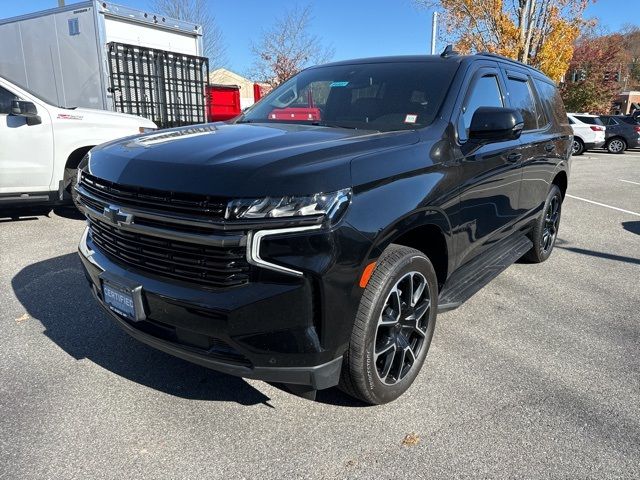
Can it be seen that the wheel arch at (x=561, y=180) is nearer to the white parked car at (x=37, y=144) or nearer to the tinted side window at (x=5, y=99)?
the white parked car at (x=37, y=144)

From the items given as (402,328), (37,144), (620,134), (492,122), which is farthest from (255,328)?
(620,134)

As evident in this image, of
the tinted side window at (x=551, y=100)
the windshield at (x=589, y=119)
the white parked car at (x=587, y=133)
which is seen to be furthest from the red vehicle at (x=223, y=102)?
the windshield at (x=589, y=119)

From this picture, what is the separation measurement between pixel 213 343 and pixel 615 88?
40488 mm

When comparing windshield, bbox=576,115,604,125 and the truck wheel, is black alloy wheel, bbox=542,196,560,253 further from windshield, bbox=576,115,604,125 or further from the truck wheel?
windshield, bbox=576,115,604,125

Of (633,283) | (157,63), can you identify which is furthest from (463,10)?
(633,283)

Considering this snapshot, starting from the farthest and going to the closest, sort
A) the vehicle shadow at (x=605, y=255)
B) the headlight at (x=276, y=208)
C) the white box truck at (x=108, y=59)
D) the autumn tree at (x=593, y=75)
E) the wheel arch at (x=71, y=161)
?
the autumn tree at (x=593, y=75)
the white box truck at (x=108, y=59)
the wheel arch at (x=71, y=161)
the vehicle shadow at (x=605, y=255)
the headlight at (x=276, y=208)

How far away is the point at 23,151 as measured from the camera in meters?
5.94

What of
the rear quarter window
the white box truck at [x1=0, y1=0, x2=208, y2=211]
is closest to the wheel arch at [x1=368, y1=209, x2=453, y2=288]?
the rear quarter window

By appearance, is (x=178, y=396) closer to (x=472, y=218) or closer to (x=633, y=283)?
(x=472, y=218)

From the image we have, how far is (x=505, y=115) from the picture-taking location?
297 centimetres

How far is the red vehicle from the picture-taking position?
1352cm

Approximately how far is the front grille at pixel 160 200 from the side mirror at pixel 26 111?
12.9 ft

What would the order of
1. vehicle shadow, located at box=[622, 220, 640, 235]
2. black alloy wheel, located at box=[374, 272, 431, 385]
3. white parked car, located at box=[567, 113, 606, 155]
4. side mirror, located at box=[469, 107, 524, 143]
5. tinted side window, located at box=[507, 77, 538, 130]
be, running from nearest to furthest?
black alloy wheel, located at box=[374, 272, 431, 385]
side mirror, located at box=[469, 107, 524, 143]
tinted side window, located at box=[507, 77, 538, 130]
vehicle shadow, located at box=[622, 220, 640, 235]
white parked car, located at box=[567, 113, 606, 155]

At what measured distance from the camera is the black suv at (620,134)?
21.1 meters
